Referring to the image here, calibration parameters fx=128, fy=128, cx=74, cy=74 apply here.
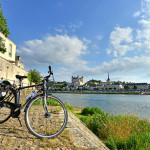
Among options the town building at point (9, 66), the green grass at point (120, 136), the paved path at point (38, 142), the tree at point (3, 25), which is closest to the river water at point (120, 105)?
the green grass at point (120, 136)

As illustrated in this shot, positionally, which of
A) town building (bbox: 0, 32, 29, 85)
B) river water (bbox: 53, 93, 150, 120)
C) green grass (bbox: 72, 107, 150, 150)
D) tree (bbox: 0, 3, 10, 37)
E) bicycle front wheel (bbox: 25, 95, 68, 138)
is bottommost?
river water (bbox: 53, 93, 150, 120)

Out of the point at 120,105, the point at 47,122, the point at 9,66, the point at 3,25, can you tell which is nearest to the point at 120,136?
the point at 47,122

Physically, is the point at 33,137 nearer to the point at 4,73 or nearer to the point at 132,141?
the point at 132,141

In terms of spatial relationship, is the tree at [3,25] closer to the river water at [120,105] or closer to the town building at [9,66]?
the town building at [9,66]

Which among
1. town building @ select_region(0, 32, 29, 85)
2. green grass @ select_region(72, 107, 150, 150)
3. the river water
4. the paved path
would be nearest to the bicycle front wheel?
the paved path

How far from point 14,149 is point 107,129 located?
15.0 feet

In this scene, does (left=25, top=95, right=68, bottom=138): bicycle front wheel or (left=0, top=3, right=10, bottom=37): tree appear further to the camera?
(left=0, top=3, right=10, bottom=37): tree

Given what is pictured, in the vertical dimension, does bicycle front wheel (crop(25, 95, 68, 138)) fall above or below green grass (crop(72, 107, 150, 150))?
above

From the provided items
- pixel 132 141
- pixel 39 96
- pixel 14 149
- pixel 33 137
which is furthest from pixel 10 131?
pixel 132 141

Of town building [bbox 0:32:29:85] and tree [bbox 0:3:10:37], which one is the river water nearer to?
town building [bbox 0:32:29:85]

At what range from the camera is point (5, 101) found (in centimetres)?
367

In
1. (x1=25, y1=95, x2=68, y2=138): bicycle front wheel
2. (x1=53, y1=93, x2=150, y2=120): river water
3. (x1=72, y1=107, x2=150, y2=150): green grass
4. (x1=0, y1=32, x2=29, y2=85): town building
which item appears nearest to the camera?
(x1=25, y1=95, x2=68, y2=138): bicycle front wheel

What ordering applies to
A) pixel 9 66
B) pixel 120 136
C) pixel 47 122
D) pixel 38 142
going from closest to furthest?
pixel 38 142, pixel 47 122, pixel 120 136, pixel 9 66

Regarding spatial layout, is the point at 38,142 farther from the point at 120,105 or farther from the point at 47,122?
the point at 120,105
